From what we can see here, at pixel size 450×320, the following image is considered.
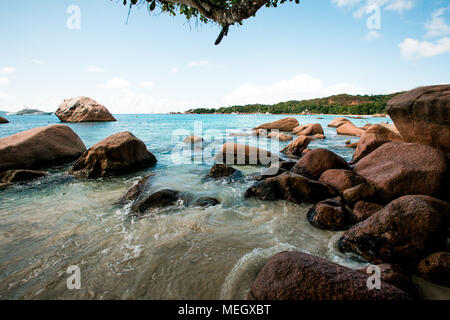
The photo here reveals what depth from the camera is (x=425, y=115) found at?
5.04 metres

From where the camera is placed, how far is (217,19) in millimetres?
3785

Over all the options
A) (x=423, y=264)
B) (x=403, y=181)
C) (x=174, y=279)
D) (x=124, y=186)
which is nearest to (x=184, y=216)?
(x=174, y=279)

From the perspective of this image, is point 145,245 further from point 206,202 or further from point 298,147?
point 298,147

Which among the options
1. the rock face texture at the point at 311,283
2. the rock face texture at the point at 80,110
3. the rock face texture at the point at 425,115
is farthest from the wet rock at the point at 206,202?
the rock face texture at the point at 80,110

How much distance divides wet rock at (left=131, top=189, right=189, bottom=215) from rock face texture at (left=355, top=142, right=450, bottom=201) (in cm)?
412

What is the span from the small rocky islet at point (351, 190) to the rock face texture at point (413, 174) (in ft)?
0.05

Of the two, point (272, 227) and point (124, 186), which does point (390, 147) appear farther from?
point (124, 186)

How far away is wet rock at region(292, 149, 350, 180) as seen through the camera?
5.57m

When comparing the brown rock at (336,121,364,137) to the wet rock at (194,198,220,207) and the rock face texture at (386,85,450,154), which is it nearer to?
the rock face texture at (386,85,450,154)

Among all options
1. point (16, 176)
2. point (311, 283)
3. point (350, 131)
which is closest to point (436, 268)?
point (311, 283)

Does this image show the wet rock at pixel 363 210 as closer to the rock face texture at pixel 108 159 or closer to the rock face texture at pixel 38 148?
the rock face texture at pixel 108 159

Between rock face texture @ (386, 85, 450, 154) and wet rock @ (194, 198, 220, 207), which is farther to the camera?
rock face texture @ (386, 85, 450, 154)

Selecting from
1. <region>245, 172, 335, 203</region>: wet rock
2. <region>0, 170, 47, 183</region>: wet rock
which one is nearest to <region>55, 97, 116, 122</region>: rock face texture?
<region>0, 170, 47, 183</region>: wet rock

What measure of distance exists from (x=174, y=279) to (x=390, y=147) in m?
5.49
